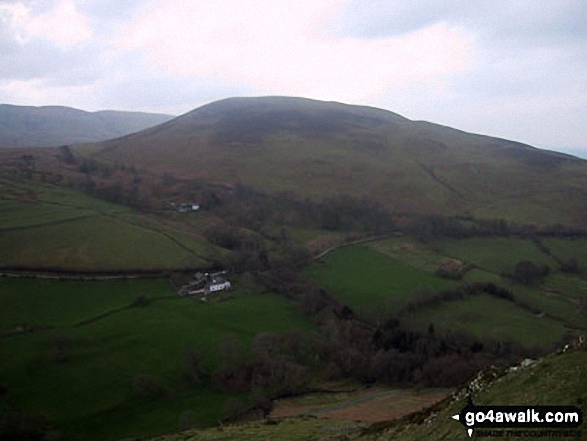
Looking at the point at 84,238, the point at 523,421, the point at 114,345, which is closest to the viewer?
the point at 523,421

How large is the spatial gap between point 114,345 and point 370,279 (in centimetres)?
5035

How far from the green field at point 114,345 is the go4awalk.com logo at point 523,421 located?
3880 cm

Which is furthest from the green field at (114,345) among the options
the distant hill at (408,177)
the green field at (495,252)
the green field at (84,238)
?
the distant hill at (408,177)

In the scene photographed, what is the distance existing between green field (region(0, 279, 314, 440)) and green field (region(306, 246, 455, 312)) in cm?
1142

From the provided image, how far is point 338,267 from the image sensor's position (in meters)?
103

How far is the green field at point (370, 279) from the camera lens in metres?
85.4

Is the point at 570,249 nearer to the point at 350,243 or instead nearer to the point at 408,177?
the point at 350,243

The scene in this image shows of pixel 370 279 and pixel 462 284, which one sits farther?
pixel 370 279

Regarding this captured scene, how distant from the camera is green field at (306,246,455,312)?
85.4 metres

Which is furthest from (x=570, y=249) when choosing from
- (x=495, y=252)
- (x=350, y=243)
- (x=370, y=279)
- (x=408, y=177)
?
(x=408, y=177)

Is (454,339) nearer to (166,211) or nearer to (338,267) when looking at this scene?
(338,267)

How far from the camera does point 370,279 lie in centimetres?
9556

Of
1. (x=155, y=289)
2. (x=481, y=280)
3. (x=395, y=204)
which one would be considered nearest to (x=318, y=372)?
(x=155, y=289)

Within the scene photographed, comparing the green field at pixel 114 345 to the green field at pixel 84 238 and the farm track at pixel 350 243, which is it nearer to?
the green field at pixel 84 238
